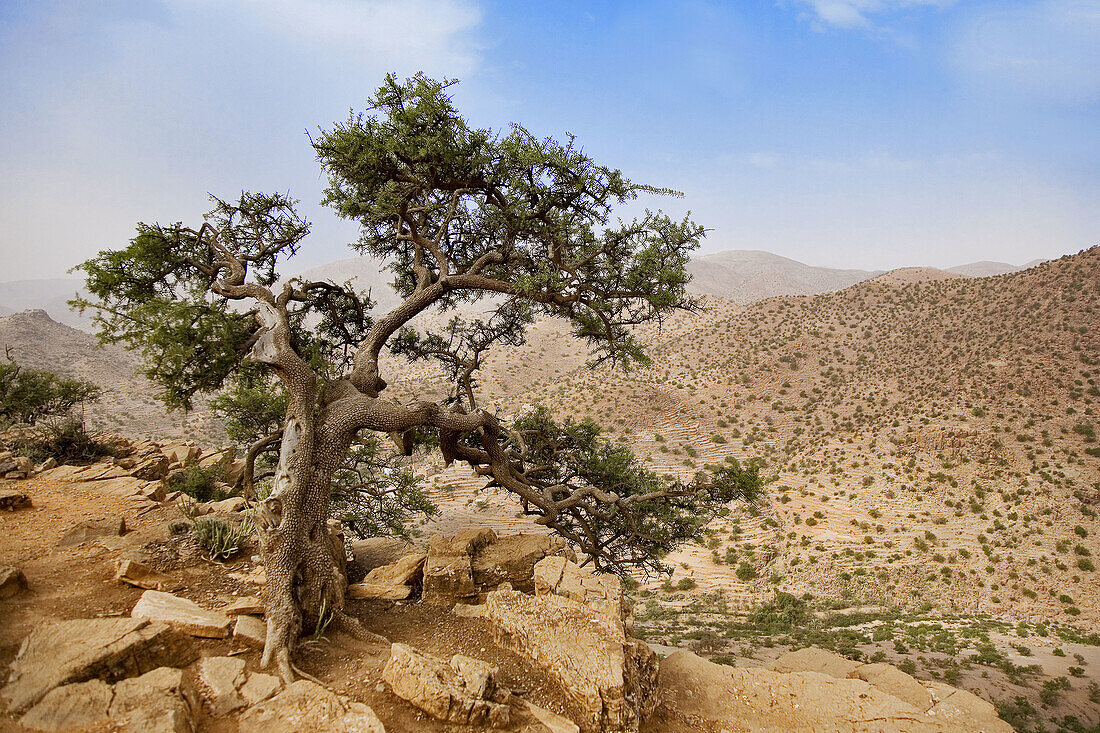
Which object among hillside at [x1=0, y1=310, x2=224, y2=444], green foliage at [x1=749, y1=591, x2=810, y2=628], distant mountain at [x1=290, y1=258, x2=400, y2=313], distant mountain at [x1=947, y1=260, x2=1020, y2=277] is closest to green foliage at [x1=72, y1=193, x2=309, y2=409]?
green foliage at [x1=749, y1=591, x2=810, y2=628]

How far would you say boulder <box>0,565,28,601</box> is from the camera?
17.1 ft

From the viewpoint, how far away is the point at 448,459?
27.5 ft

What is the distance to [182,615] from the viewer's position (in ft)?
16.8

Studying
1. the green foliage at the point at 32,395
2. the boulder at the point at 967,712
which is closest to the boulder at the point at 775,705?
the boulder at the point at 967,712

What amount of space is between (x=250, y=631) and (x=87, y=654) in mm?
1332

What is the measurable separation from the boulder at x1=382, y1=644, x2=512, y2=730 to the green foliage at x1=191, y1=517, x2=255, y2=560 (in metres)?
3.75

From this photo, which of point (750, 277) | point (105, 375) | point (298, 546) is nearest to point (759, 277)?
point (750, 277)

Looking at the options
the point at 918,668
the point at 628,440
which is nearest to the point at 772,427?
the point at 628,440

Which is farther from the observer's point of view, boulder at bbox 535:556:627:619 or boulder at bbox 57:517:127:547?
boulder at bbox 57:517:127:547

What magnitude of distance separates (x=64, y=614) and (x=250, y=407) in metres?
7.17

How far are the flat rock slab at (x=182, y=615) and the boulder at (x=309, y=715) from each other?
1.27 metres

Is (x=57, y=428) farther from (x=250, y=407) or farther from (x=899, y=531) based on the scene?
(x=899, y=531)

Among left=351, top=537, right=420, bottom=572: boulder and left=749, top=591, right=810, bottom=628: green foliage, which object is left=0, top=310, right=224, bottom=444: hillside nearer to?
left=351, top=537, right=420, bottom=572: boulder

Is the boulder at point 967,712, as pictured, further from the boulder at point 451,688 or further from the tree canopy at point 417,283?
the boulder at point 451,688
